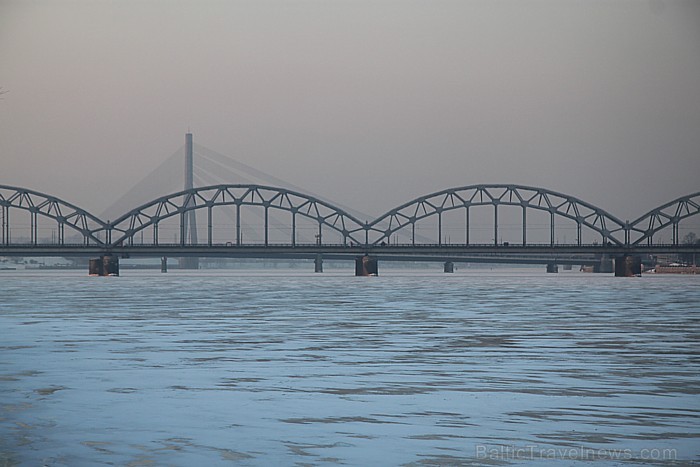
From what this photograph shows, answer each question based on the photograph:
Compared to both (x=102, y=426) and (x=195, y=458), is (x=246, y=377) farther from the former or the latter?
(x=195, y=458)

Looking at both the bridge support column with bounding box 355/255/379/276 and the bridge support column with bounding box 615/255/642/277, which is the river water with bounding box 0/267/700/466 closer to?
the bridge support column with bounding box 355/255/379/276

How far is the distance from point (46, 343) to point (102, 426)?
1540 cm

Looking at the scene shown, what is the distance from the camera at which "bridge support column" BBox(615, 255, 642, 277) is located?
612ft

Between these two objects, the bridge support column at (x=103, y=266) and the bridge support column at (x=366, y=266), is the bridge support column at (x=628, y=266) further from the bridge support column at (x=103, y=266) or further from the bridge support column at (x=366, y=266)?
the bridge support column at (x=103, y=266)

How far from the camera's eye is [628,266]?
188m

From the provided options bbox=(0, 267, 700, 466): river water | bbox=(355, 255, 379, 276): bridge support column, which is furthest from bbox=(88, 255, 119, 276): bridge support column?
bbox=(0, 267, 700, 466): river water

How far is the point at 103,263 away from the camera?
18950 centimetres

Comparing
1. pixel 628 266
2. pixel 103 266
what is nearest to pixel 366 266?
pixel 628 266

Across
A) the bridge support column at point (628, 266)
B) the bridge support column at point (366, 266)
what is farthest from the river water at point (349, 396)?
the bridge support column at point (628, 266)

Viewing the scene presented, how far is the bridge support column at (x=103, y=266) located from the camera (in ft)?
619

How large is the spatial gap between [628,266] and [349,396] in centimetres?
17478

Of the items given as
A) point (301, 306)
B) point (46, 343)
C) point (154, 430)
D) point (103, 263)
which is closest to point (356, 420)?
point (154, 430)

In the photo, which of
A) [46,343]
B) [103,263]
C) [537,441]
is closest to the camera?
[537,441]

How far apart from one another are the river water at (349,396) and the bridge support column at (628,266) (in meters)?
153
